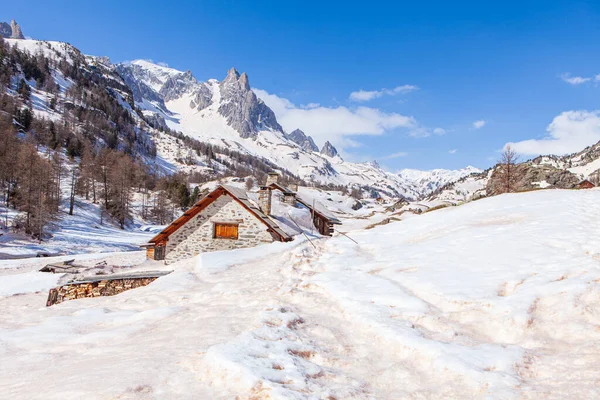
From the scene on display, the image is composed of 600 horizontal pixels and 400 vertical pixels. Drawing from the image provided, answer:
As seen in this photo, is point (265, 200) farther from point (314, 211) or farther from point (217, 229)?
point (314, 211)

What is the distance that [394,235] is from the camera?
1725 centimetres

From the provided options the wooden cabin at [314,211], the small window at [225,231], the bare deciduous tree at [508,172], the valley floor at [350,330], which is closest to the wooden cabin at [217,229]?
the small window at [225,231]

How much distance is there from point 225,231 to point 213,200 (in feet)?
7.05

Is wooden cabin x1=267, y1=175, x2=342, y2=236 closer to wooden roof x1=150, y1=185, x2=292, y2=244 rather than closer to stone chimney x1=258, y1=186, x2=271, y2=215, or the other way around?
stone chimney x1=258, y1=186, x2=271, y2=215

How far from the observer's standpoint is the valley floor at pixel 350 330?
452 cm

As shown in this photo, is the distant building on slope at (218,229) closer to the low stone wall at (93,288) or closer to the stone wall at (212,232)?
the stone wall at (212,232)

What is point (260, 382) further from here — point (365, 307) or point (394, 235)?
point (394, 235)

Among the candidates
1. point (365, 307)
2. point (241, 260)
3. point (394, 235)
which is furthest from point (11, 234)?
point (365, 307)

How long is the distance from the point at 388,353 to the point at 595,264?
7.00m

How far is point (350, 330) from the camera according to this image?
22.9ft

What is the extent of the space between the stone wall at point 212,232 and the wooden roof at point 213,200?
0.23 metres

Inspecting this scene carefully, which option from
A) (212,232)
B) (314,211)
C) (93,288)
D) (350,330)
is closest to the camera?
(350,330)

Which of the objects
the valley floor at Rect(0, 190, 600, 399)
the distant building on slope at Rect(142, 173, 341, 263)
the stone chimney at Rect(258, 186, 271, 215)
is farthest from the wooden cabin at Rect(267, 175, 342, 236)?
the valley floor at Rect(0, 190, 600, 399)

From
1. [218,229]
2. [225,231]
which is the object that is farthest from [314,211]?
[218,229]
